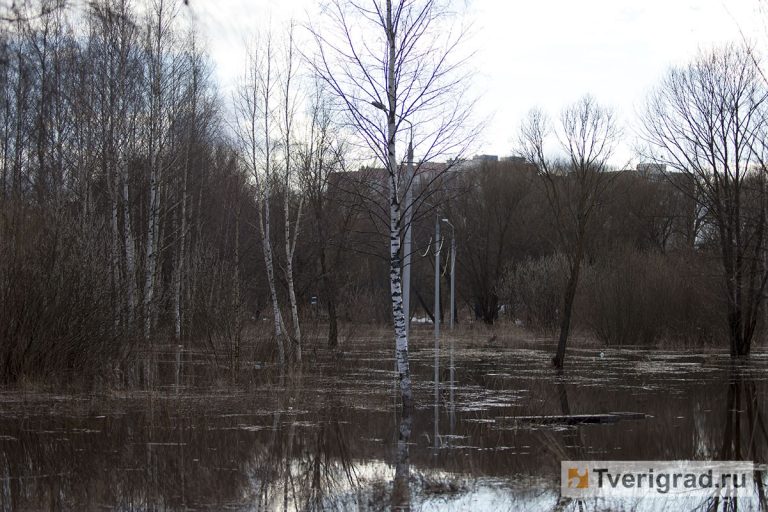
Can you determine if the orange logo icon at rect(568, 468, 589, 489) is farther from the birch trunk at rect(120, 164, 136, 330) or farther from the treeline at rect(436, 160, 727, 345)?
the treeline at rect(436, 160, 727, 345)

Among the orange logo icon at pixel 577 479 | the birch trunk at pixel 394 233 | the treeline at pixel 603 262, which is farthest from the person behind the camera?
the treeline at pixel 603 262

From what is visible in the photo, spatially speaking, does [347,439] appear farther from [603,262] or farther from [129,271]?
[603,262]

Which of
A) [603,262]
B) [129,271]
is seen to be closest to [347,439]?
[129,271]

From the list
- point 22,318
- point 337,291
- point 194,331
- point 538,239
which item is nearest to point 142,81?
point 194,331

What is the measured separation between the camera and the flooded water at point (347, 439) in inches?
326

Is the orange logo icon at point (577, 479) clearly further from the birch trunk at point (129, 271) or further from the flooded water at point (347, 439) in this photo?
the birch trunk at point (129, 271)

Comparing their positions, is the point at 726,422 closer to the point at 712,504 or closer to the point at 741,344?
the point at 712,504

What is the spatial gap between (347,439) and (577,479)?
3.70 m

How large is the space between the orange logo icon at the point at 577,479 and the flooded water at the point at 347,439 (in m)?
0.28

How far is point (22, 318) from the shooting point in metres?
16.0

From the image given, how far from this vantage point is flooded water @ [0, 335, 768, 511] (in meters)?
8.28

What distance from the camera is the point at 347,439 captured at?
11.8m

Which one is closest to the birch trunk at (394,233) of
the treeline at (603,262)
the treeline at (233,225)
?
the treeline at (233,225)

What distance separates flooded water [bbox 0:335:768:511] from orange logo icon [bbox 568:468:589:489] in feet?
0.91
